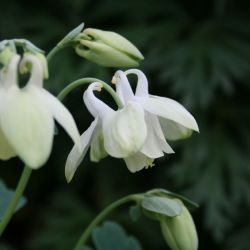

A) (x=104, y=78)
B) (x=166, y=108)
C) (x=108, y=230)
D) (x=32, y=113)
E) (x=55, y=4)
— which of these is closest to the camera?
(x=32, y=113)

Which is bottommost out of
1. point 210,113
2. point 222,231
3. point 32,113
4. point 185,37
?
point 222,231

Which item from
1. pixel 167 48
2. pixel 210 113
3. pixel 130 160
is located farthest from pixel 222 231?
pixel 130 160

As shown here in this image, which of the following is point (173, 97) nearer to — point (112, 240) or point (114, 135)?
point (112, 240)

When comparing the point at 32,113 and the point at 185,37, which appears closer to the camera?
the point at 32,113

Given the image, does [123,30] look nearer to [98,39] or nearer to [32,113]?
[98,39]

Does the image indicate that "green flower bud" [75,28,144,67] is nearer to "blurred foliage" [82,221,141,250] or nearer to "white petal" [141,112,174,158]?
"white petal" [141,112,174,158]

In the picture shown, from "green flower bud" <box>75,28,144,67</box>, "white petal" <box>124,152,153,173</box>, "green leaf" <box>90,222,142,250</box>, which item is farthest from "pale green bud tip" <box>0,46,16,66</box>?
"green leaf" <box>90,222,142,250</box>

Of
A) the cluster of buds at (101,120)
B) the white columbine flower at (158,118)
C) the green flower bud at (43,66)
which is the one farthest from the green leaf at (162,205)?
the green flower bud at (43,66)
